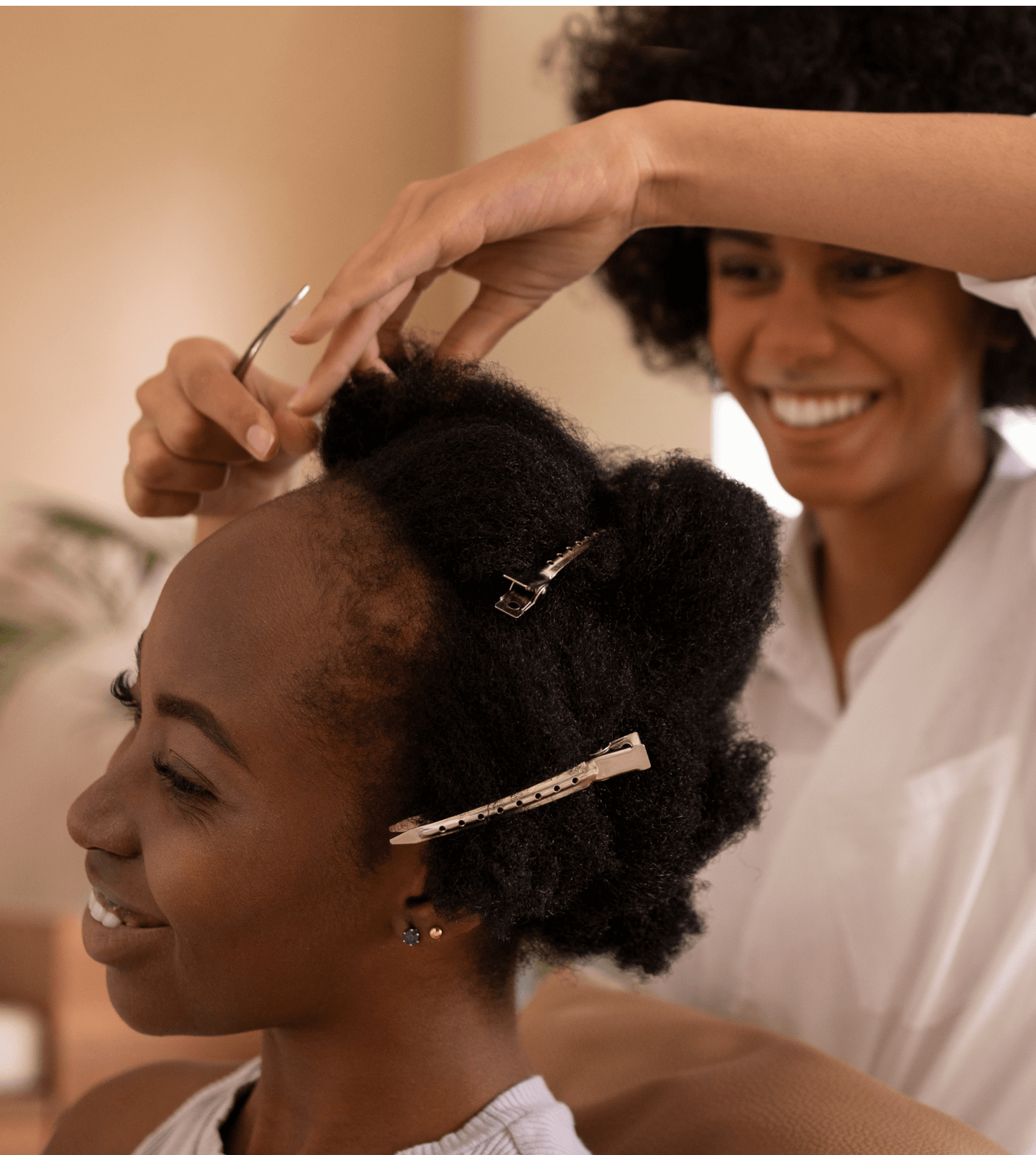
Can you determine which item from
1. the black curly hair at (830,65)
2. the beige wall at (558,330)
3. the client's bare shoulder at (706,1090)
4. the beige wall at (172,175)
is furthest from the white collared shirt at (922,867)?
the beige wall at (172,175)

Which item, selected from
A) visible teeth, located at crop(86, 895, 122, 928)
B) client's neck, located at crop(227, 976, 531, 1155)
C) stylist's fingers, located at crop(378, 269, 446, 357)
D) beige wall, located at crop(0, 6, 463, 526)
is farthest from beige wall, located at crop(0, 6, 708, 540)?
client's neck, located at crop(227, 976, 531, 1155)

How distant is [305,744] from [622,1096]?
54 cm

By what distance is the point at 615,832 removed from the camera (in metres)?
0.79

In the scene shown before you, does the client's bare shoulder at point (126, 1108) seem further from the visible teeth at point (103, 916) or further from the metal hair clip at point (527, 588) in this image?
the metal hair clip at point (527, 588)

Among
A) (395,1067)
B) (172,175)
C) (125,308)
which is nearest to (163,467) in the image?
(395,1067)

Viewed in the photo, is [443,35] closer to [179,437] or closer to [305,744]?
[179,437]

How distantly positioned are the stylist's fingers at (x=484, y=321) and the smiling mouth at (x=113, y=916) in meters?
0.54

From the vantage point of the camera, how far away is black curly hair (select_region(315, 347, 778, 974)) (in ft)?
2.41

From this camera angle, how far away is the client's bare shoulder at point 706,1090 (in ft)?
2.94

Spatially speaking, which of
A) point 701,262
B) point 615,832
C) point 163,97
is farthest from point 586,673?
point 163,97

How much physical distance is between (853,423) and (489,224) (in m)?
0.65

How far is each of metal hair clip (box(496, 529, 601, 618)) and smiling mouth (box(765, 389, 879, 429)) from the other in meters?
0.74

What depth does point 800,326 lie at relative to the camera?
1373 mm

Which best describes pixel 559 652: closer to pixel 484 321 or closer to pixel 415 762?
pixel 415 762
